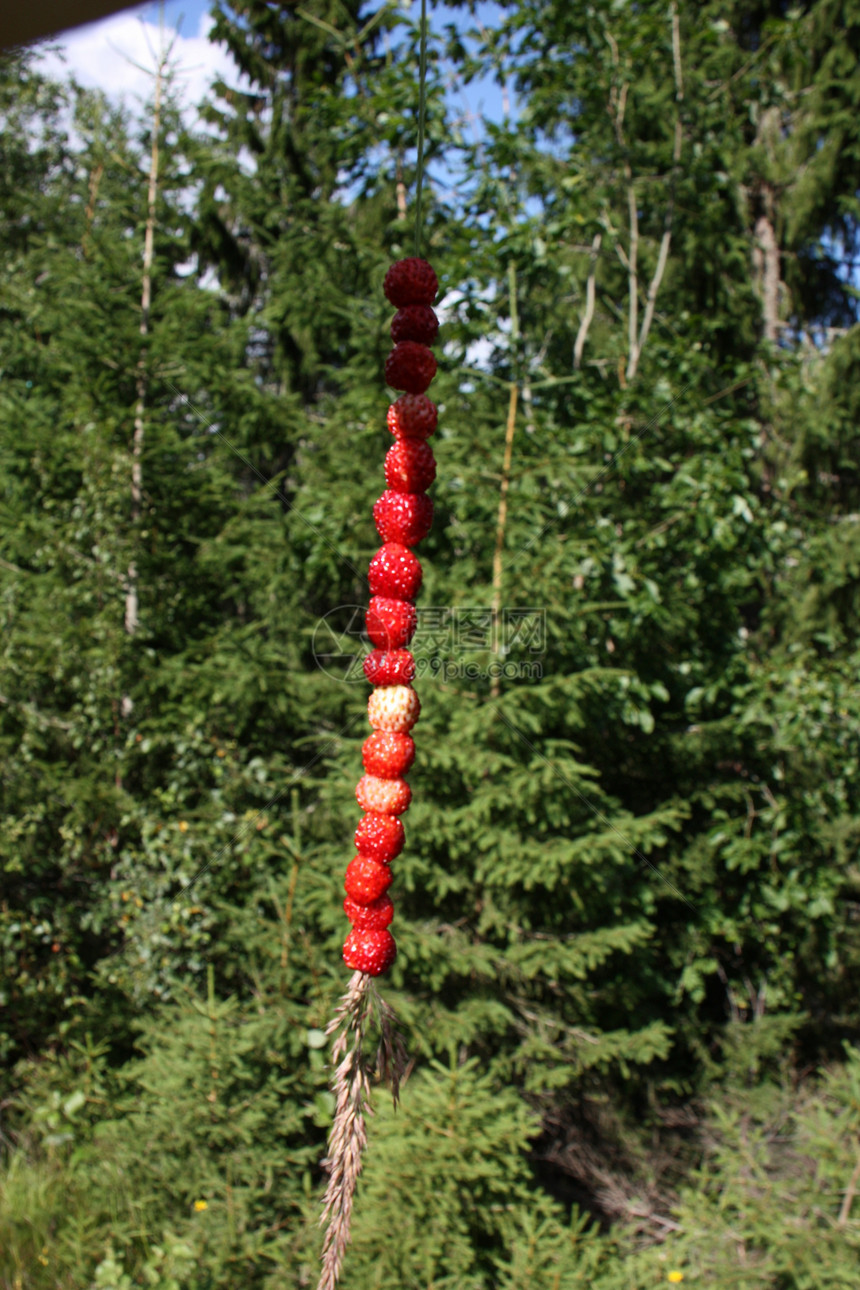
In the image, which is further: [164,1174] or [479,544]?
[479,544]

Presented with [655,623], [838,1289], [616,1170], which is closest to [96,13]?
[838,1289]

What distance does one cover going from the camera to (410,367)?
2.55ft

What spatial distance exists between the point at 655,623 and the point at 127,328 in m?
3.11

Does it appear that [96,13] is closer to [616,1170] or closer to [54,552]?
[54,552]

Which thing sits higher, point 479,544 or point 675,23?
point 675,23

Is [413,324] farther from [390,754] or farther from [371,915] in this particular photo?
[371,915]

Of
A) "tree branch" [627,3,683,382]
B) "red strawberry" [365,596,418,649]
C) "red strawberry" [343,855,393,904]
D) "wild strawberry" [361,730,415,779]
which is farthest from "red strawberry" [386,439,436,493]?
"tree branch" [627,3,683,382]

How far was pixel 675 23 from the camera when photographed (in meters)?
4.62

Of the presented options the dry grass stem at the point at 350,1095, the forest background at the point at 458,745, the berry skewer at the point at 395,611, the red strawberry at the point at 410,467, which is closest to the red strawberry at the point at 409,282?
the berry skewer at the point at 395,611

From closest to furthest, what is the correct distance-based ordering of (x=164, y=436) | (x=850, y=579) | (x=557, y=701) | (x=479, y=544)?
(x=557, y=701) < (x=479, y=544) < (x=164, y=436) < (x=850, y=579)

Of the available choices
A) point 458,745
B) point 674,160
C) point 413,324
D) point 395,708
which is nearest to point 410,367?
point 413,324

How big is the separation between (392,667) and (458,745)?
280 centimetres

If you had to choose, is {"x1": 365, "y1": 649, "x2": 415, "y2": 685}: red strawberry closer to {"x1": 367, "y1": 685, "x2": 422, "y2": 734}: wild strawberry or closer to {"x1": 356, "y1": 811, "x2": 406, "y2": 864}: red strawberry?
{"x1": 367, "y1": 685, "x2": 422, "y2": 734}: wild strawberry

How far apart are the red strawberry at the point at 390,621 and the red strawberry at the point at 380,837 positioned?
0.15 meters
